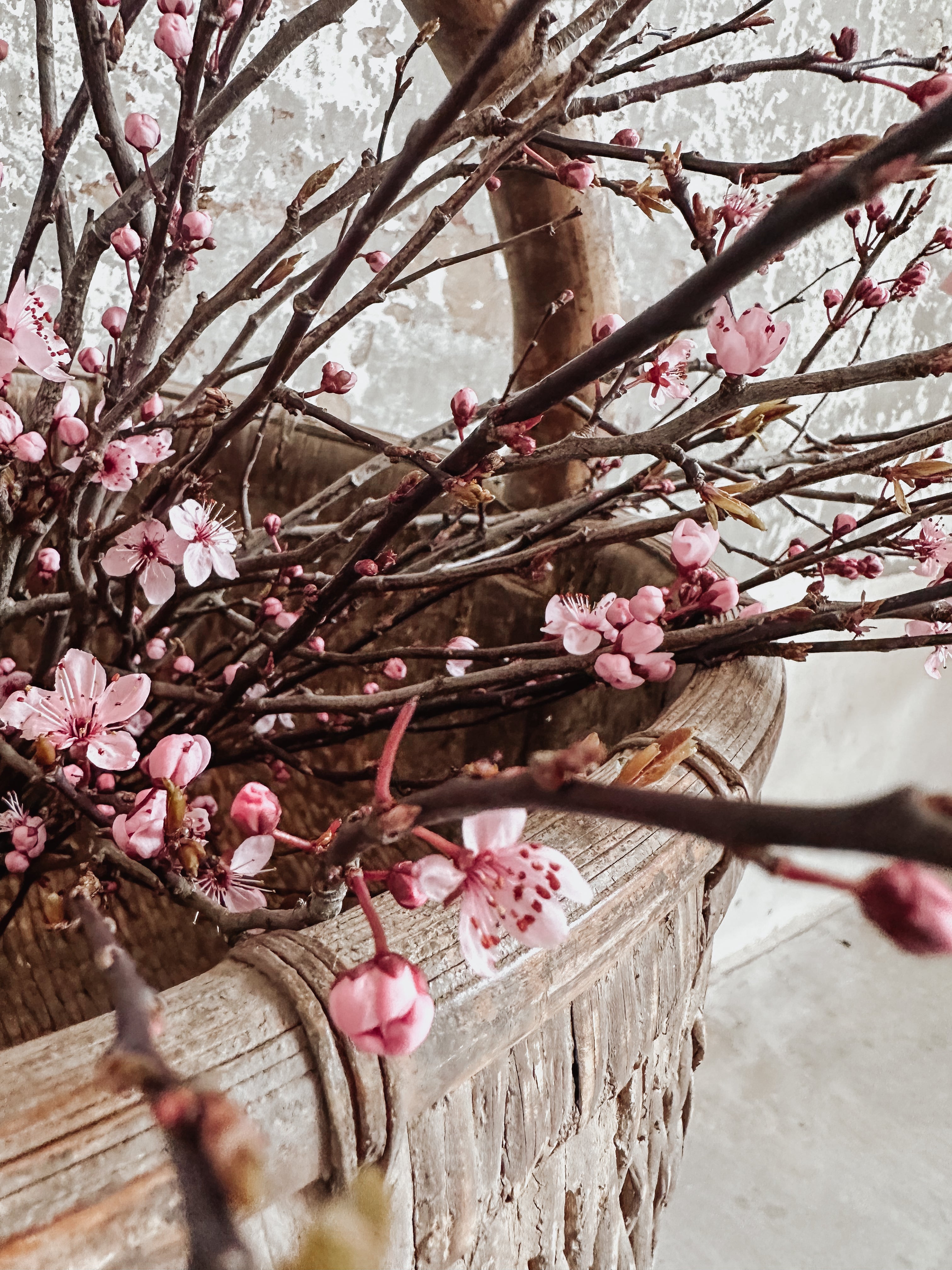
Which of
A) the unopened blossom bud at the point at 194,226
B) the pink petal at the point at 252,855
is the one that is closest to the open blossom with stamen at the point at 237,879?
the pink petal at the point at 252,855

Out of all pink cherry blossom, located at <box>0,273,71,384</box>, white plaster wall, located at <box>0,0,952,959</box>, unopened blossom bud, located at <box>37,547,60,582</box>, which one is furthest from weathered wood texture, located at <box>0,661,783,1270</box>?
white plaster wall, located at <box>0,0,952,959</box>

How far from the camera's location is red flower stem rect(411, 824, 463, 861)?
146 millimetres

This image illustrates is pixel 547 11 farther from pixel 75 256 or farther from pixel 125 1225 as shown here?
pixel 125 1225

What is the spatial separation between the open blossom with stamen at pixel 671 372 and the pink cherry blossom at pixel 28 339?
0.24 m

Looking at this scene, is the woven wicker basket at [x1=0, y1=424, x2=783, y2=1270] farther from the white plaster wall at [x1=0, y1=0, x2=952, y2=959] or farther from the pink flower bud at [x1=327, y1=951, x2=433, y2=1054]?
the white plaster wall at [x1=0, y1=0, x2=952, y2=959]

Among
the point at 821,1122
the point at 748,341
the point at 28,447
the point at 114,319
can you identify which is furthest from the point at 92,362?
the point at 821,1122

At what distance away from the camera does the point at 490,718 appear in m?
0.47

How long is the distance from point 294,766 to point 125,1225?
28 cm

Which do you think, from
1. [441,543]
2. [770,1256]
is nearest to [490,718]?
[441,543]

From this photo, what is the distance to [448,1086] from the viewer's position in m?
0.20

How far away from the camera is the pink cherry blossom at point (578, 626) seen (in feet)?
1.17

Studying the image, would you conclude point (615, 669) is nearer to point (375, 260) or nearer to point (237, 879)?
point (237, 879)

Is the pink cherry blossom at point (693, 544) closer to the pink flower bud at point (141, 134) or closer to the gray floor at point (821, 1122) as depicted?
the pink flower bud at point (141, 134)

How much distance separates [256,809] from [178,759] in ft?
0.10
